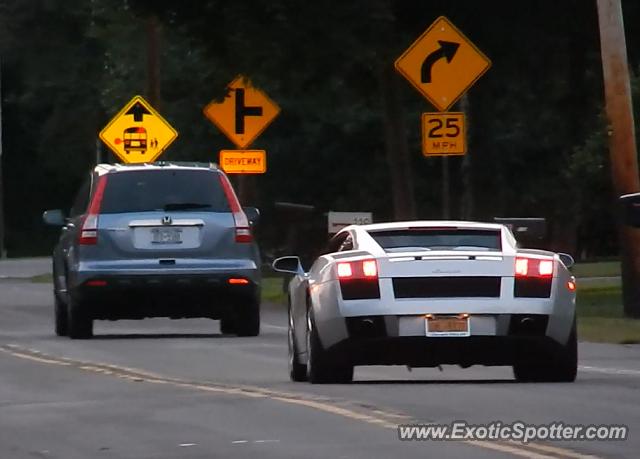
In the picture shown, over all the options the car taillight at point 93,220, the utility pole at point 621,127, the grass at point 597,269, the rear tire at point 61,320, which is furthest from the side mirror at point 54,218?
the grass at point 597,269

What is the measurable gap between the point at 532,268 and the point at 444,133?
36.3ft

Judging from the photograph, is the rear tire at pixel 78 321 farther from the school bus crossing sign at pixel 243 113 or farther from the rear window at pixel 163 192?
the school bus crossing sign at pixel 243 113

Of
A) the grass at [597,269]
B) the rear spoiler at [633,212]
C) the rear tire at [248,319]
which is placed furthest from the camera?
the grass at [597,269]

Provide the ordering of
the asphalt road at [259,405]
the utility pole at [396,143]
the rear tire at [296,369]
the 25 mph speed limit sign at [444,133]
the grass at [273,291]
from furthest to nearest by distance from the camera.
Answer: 1. the grass at [273,291]
2. the utility pole at [396,143]
3. the 25 mph speed limit sign at [444,133]
4. the rear tire at [296,369]
5. the asphalt road at [259,405]

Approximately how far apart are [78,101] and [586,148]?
1460 inches

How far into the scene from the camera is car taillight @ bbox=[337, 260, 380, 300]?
16.3 metres

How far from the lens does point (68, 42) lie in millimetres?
83500

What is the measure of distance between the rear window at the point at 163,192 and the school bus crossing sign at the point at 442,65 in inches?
124

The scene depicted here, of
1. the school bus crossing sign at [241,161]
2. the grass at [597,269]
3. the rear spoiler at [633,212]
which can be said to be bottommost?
the grass at [597,269]

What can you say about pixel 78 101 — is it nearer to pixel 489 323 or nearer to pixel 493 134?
pixel 493 134

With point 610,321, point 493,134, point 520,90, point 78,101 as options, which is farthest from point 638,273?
point 78,101

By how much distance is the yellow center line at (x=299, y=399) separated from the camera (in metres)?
11.8

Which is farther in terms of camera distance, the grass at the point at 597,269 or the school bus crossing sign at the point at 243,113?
the grass at the point at 597,269

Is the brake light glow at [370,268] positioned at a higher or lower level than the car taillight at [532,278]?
higher
